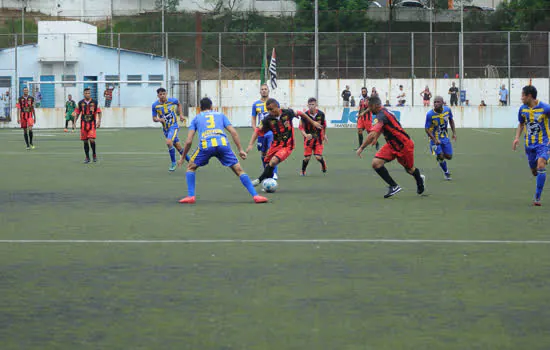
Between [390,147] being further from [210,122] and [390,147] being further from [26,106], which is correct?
[26,106]

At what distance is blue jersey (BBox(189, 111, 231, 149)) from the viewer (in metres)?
14.8

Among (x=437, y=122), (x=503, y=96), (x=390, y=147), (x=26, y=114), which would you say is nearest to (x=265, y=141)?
(x=437, y=122)

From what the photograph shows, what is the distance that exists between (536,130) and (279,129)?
186 inches

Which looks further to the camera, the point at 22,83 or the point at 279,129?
the point at 22,83

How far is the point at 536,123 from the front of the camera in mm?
14656

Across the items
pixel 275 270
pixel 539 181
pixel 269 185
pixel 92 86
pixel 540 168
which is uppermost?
pixel 92 86

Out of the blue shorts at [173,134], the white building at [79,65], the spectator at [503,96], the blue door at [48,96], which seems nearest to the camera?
the blue shorts at [173,134]

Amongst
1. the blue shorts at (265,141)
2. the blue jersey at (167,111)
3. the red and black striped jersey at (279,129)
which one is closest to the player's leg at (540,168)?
the red and black striped jersey at (279,129)

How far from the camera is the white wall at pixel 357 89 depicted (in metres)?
63.1

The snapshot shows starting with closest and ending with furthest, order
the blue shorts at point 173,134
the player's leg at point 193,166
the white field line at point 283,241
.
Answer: the white field line at point 283,241 < the player's leg at point 193,166 < the blue shorts at point 173,134

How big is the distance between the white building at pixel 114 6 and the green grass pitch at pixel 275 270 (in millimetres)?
65854

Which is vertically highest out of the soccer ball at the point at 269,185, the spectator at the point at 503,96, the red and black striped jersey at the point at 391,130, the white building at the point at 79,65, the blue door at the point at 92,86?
the white building at the point at 79,65

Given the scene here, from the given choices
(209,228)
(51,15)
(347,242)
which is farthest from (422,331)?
(51,15)

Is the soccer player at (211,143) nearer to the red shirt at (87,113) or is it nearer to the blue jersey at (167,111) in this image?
the blue jersey at (167,111)
